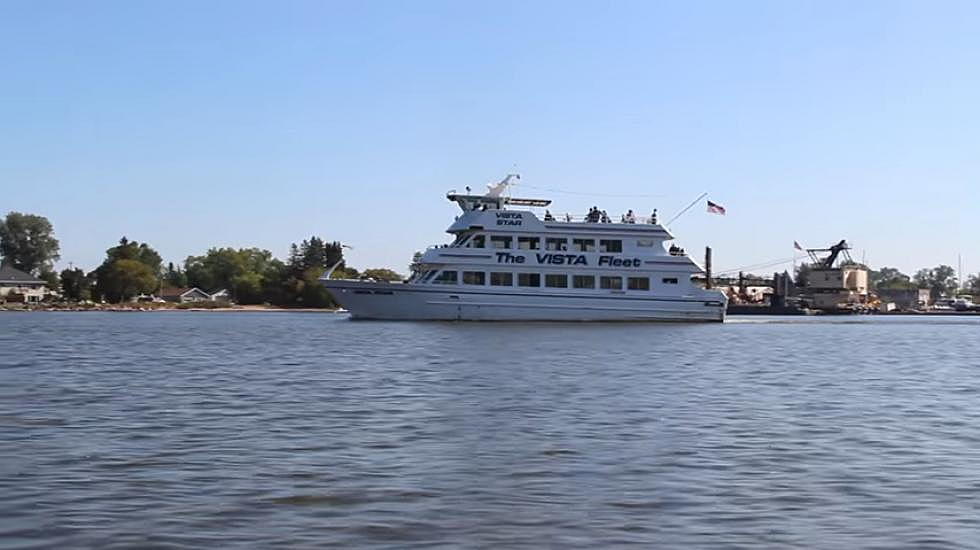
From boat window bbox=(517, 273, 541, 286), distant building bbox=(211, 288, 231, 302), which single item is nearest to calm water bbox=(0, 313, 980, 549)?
boat window bbox=(517, 273, 541, 286)

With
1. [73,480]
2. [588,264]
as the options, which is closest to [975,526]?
[73,480]

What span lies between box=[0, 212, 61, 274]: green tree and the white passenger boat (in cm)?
11746

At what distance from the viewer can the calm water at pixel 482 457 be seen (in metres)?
11.6

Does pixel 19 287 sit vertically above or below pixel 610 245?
below

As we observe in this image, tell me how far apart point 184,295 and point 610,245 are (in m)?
111

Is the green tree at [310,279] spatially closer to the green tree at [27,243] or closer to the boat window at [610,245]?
the green tree at [27,243]

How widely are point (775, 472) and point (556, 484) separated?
302 centimetres

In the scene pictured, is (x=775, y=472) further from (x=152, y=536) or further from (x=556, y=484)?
(x=152, y=536)

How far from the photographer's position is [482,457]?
16.2 m

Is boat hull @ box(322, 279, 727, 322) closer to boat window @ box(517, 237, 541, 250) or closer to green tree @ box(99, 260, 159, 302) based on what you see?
boat window @ box(517, 237, 541, 250)

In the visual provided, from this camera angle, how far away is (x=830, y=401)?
25.0 meters

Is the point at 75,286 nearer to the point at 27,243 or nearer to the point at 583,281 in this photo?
the point at 27,243

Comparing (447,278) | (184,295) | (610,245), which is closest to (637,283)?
(610,245)

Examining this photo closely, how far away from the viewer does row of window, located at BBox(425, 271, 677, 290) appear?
229 feet
